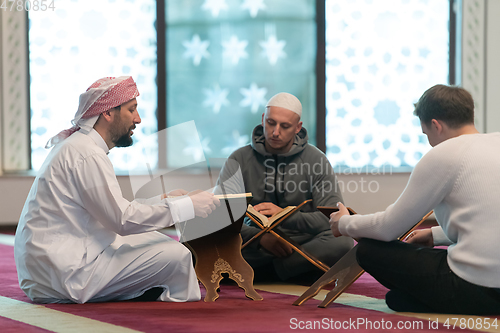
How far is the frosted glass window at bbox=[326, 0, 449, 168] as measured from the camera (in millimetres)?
6305

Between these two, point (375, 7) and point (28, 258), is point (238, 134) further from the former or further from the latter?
point (28, 258)

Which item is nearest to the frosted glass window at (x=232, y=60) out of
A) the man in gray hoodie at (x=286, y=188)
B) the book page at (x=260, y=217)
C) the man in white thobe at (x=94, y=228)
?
the man in gray hoodie at (x=286, y=188)

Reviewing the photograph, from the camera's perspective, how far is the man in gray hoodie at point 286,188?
2.94 m

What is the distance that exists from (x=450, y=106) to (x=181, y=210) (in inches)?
44.8

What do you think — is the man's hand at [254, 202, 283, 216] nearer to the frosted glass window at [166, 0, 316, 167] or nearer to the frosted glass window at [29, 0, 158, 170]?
the frosted glass window at [166, 0, 316, 167]

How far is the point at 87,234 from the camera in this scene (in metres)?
2.33

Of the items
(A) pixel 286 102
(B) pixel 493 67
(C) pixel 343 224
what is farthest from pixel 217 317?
(B) pixel 493 67

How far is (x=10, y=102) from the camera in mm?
5969

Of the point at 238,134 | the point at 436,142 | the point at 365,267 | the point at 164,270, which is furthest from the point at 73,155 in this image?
the point at 238,134

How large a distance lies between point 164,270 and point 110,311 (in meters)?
0.30

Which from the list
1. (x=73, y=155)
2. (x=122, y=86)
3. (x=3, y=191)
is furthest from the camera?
(x=3, y=191)

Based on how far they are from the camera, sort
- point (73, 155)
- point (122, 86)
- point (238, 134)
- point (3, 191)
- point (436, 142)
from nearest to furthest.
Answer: point (436, 142), point (73, 155), point (122, 86), point (3, 191), point (238, 134)

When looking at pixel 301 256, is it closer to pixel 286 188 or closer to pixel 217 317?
pixel 286 188

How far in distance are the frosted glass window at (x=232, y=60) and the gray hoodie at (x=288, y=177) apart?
2.97 meters
